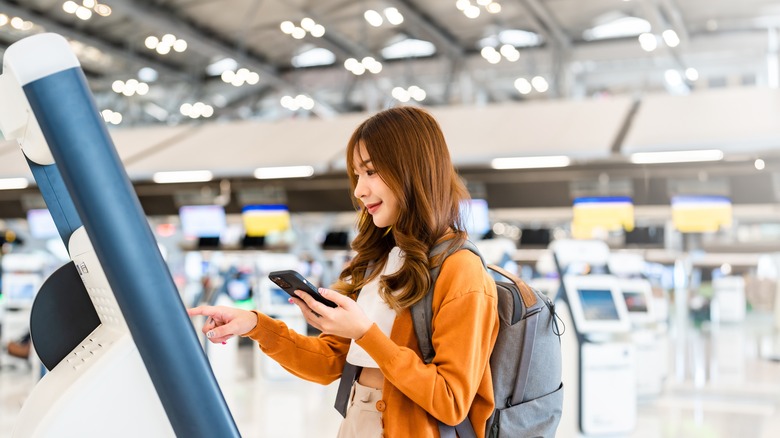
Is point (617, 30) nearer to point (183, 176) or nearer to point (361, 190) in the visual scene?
point (183, 176)

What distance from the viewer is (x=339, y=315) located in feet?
4.40

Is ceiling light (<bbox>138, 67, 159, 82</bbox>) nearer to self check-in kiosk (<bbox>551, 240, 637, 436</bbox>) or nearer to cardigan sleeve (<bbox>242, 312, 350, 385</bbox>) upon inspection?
self check-in kiosk (<bbox>551, 240, 637, 436</bbox>)

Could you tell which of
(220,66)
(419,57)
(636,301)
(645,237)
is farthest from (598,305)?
(220,66)

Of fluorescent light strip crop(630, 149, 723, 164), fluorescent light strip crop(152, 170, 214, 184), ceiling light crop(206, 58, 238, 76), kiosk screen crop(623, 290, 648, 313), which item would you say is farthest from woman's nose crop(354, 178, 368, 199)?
ceiling light crop(206, 58, 238, 76)

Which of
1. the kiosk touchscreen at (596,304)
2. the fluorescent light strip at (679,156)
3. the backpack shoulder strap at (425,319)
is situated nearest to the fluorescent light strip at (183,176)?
the fluorescent light strip at (679,156)

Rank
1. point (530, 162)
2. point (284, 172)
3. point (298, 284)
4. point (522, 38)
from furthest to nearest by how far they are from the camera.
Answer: point (522, 38)
point (284, 172)
point (530, 162)
point (298, 284)

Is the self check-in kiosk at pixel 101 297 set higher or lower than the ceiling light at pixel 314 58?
lower

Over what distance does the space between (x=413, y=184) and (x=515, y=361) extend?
0.37 meters

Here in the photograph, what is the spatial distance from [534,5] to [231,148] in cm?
580

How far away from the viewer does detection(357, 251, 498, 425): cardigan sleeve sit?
1.35 metres

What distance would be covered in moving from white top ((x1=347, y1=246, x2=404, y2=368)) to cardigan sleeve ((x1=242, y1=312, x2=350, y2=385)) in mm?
173

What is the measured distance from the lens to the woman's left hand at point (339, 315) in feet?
4.38

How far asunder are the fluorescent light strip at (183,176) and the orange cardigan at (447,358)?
8.99 m

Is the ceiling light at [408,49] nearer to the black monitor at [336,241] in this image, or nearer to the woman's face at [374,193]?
the black monitor at [336,241]
